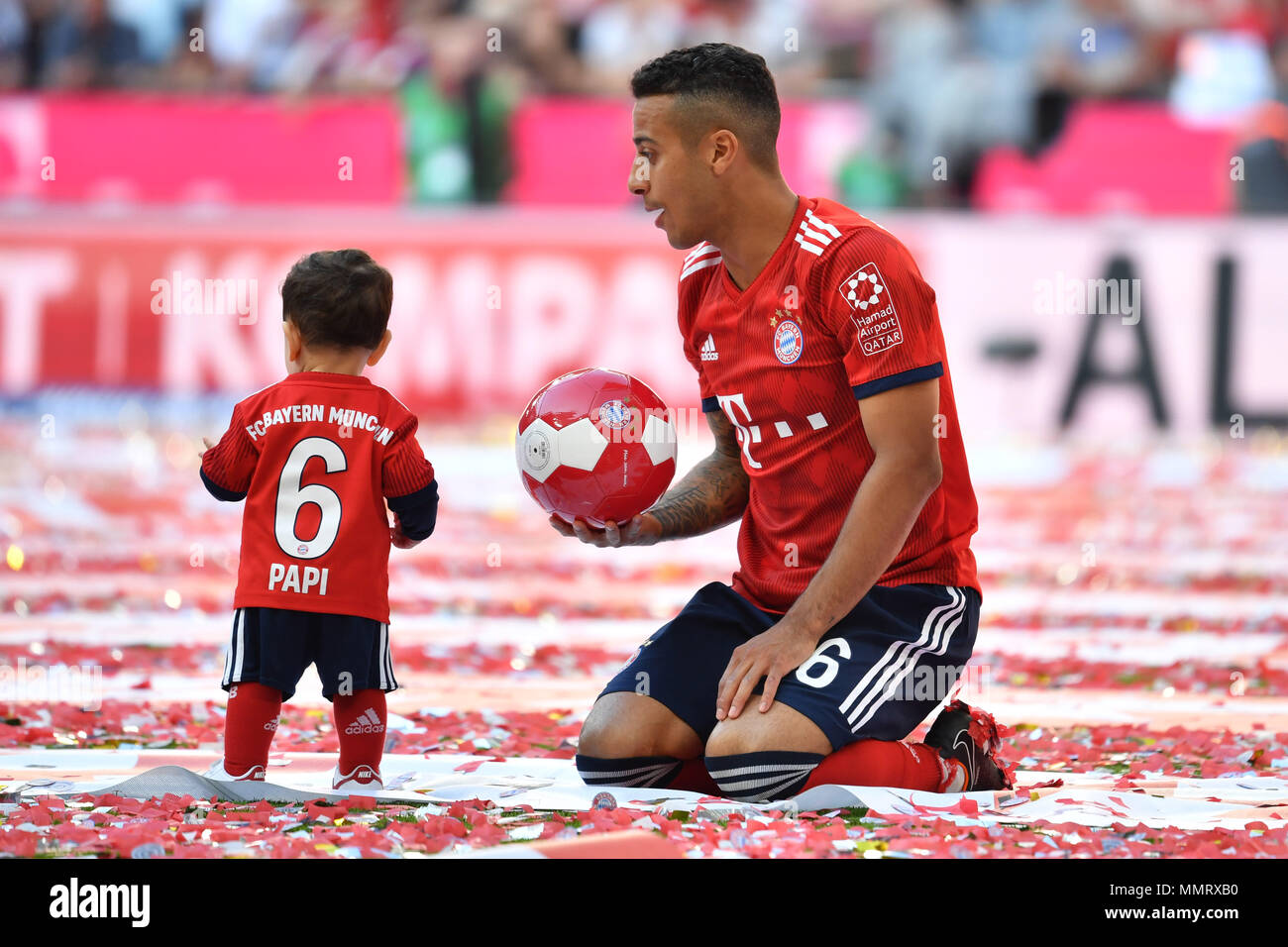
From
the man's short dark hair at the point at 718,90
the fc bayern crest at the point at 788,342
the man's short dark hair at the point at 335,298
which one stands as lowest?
the fc bayern crest at the point at 788,342

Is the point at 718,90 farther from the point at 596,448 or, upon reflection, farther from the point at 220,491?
the point at 220,491

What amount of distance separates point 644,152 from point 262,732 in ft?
5.14

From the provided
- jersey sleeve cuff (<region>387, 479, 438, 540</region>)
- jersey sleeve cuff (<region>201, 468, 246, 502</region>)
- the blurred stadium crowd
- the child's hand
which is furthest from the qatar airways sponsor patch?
the blurred stadium crowd

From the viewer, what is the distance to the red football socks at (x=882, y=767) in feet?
11.1

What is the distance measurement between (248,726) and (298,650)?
0.63 feet

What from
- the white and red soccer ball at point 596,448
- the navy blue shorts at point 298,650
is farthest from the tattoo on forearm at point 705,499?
the navy blue shorts at point 298,650

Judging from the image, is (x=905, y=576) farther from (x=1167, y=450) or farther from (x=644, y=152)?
(x=1167, y=450)

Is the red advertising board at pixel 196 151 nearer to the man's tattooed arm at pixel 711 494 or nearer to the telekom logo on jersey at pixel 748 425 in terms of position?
the man's tattooed arm at pixel 711 494

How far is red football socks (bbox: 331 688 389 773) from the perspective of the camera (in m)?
3.48

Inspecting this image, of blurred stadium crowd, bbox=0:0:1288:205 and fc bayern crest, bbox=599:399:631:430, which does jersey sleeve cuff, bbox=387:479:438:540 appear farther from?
blurred stadium crowd, bbox=0:0:1288:205

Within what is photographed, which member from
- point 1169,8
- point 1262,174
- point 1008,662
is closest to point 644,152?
point 1008,662

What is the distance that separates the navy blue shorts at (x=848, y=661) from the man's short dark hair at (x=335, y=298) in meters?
1.01

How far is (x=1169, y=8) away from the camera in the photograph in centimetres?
1356

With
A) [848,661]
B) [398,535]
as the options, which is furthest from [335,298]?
[848,661]
